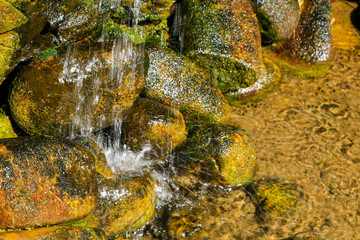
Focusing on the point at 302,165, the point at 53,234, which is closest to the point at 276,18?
the point at 302,165

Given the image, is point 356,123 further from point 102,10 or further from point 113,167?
point 102,10

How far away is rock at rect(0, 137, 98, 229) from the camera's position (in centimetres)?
340

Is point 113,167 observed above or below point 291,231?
above

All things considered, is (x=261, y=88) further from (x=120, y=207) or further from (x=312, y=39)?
(x=120, y=207)

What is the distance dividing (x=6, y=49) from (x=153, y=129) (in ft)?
6.25

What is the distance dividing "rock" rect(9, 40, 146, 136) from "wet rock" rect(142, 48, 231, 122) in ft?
1.54

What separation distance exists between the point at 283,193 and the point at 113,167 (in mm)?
1999

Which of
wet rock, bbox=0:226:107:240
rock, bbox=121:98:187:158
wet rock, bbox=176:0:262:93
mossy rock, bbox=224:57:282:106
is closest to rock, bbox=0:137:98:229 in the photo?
wet rock, bbox=0:226:107:240

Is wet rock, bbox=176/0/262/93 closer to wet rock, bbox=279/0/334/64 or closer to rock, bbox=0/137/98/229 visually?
wet rock, bbox=279/0/334/64

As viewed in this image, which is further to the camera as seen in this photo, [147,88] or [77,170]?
[147,88]

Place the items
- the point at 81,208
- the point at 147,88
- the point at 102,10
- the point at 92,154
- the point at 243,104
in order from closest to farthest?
1. the point at 81,208
2. the point at 92,154
3. the point at 147,88
4. the point at 102,10
5. the point at 243,104

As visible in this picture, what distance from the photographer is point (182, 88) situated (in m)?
5.24

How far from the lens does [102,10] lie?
552 cm

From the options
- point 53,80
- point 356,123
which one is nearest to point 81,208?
point 53,80
